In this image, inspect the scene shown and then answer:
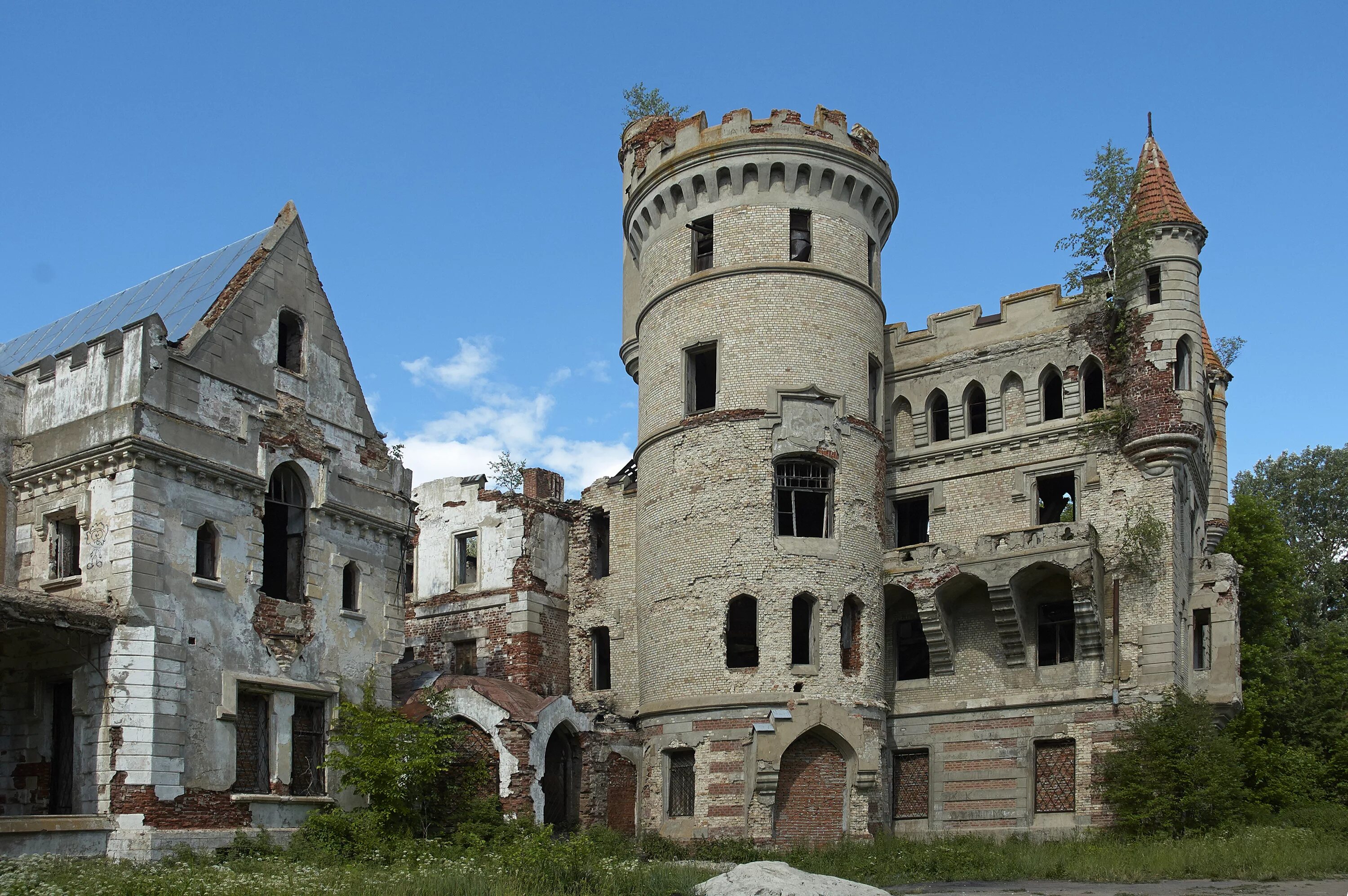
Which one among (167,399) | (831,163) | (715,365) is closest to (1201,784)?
(715,365)

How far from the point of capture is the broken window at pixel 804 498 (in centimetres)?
3144

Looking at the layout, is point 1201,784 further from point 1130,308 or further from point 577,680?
point 577,680

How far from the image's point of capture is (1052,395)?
3325cm

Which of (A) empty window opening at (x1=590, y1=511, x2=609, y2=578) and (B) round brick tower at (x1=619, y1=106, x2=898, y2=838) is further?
(A) empty window opening at (x1=590, y1=511, x2=609, y2=578)

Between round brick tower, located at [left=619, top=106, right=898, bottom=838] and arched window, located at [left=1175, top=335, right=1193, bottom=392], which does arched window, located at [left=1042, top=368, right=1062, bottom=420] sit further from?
round brick tower, located at [left=619, top=106, right=898, bottom=838]

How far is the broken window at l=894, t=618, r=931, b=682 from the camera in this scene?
33.3m

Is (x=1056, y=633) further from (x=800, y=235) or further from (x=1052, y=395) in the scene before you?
(x=800, y=235)

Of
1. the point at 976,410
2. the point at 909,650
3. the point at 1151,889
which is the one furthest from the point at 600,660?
the point at 1151,889

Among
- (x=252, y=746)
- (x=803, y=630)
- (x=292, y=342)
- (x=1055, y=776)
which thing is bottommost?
(x=1055, y=776)

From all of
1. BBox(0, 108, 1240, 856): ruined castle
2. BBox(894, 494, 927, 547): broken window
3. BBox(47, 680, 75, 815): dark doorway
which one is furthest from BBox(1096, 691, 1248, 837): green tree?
BBox(47, 680, 75, 815): dark doorway

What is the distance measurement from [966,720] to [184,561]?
1723 cm

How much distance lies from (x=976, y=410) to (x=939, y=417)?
948mm

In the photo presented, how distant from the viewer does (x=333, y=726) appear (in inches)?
1081

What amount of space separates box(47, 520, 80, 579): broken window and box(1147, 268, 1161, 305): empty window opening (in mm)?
23190
